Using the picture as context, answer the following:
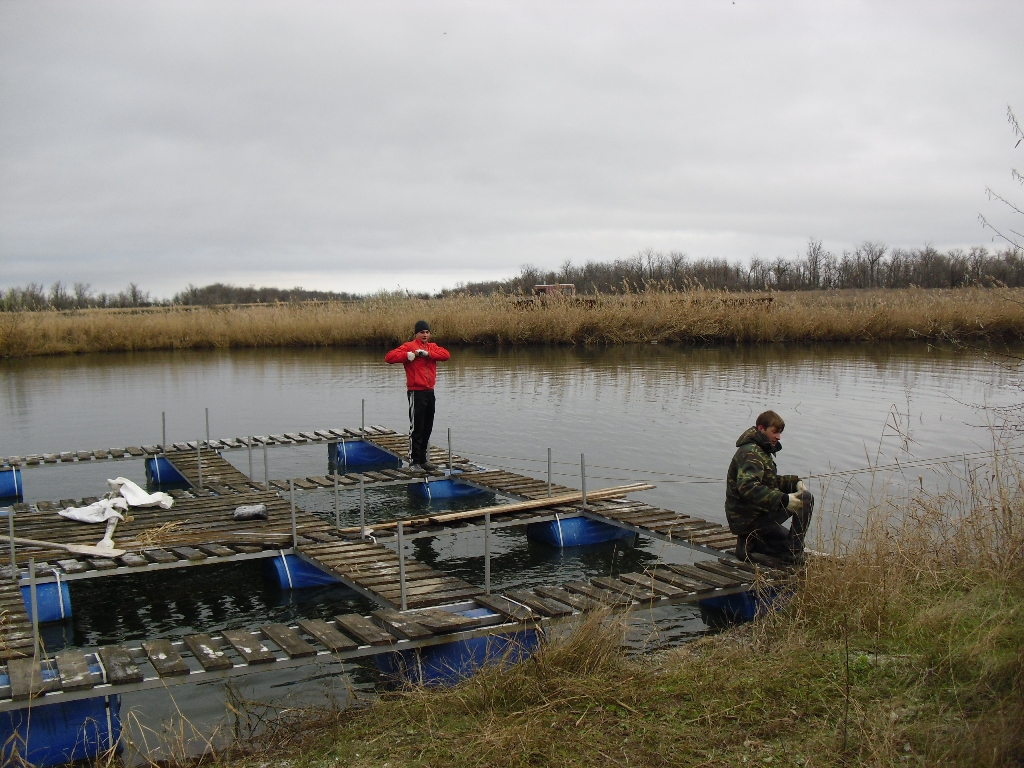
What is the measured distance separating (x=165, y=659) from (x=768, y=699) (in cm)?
345

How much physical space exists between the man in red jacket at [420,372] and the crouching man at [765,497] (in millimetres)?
5054

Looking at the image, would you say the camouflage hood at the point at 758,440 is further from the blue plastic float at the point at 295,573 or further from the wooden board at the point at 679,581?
the blue plastic float at the point at 295,573

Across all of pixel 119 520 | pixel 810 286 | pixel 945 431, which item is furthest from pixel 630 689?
pixel 810 286

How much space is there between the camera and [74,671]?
5203mm

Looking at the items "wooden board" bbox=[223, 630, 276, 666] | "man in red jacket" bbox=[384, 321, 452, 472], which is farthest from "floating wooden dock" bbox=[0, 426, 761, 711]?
"man in red jacket" bbox=[384, 321, 452, 472]

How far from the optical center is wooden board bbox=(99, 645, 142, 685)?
508 cm

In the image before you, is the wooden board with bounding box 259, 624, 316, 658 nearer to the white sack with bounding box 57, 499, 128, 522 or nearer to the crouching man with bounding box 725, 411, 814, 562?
the crouching man with bounding box 725, 411, 814, 562

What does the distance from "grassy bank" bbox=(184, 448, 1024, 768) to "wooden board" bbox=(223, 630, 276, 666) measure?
65cm

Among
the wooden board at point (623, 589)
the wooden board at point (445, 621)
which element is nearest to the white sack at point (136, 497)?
the wooden board at point (445, 621)

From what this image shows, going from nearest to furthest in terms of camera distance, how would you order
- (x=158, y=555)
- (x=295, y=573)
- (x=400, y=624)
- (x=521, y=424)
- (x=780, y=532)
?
1. (x=400, y=624)
2. (x=780, y=532)
3. (x=158, y=555)
4. (x=295, y=573)
5. (x=521, y=424)

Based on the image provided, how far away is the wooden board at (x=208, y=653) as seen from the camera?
5.25 m

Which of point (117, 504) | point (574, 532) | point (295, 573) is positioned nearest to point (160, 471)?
point (117, 504)

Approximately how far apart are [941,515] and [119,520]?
777 centimetres

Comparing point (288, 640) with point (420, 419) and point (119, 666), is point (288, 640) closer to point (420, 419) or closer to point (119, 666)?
point (119, 666)
